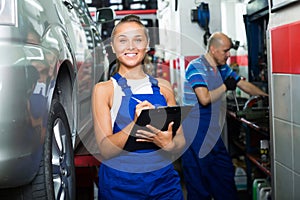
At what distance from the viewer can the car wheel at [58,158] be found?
2.03 m

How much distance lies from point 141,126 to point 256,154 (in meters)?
2.56

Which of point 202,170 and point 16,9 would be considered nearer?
point 16,9

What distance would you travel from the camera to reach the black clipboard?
207cm

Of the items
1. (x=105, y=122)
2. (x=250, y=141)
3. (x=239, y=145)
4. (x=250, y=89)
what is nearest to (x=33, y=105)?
(x=105, y=122)

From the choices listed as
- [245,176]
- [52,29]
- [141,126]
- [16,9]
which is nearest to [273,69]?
[141,126]

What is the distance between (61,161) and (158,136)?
537 millimetres

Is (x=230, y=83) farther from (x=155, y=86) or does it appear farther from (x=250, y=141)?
(x=155, y=86)

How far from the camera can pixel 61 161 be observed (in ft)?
7.75

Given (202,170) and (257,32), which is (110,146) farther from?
(257,32)

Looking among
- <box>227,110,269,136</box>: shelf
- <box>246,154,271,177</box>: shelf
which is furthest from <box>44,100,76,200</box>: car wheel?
<box>246,154,271,177</box>: shelf

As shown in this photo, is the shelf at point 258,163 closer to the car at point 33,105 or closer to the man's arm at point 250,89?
the man's arm at point 250,89

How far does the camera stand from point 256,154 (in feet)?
14.5

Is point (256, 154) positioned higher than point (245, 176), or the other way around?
point (256, 154)

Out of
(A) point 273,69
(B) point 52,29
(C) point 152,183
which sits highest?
(B) point 52,29
